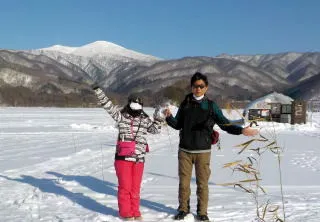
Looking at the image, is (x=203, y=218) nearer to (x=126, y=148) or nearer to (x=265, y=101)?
(x=126, y=148)

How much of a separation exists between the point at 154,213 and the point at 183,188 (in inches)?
24.0

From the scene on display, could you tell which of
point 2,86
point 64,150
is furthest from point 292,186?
point 2,86

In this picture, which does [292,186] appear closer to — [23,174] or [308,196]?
[308,196]

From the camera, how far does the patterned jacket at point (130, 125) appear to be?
512 centimetres

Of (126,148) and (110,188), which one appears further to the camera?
(110,188)

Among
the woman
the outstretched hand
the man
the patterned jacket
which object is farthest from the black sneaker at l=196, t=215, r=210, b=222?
the outstretched hand

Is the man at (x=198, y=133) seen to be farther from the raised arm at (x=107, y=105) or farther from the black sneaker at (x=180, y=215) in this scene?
the raised arm at (x=107, y=105)

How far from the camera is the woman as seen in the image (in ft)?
16.6

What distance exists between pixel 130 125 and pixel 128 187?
72 cm

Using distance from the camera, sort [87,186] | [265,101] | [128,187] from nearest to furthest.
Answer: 1. [128,187]
2. [87,186]
3. [265,101]

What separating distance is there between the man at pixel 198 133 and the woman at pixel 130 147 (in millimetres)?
386

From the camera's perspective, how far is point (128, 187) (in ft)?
16.7

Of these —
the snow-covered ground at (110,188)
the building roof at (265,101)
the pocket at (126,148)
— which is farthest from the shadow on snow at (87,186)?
the building roof at (265,101)

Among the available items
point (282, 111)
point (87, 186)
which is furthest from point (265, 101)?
point (87, 186)
